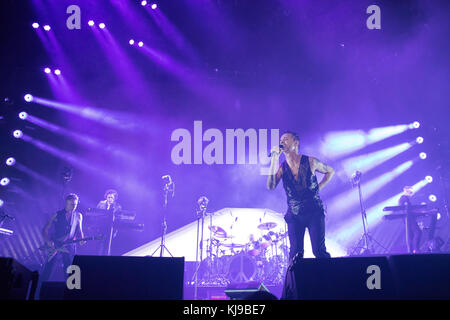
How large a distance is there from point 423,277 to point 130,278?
8.48ft

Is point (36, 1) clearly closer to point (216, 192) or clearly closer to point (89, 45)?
point (89, 45)

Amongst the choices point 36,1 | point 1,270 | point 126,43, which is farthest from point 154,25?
point 1,270

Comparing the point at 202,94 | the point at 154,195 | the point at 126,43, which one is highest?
the point at 126,43

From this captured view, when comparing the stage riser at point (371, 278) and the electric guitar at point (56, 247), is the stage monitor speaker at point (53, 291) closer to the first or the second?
the stage riser at point (371, 278)

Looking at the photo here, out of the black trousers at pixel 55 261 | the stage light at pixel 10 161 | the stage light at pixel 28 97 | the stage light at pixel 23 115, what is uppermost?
the stage light at pixel 28 97

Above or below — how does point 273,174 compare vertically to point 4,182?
below

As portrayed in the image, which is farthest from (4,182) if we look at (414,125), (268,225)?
→ (414,125)

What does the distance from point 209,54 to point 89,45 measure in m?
3.68

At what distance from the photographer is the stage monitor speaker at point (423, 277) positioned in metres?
3.26

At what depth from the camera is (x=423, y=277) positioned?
3.30 meters

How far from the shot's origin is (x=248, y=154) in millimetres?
12469

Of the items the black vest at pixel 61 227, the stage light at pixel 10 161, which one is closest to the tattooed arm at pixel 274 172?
the black vest at pixel 61 227

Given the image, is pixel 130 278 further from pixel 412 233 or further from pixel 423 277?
pixel 412 233

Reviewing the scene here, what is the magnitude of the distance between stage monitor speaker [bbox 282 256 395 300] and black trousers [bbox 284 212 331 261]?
1.50 meters
